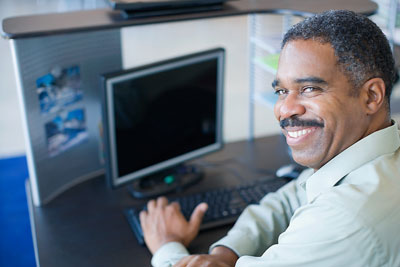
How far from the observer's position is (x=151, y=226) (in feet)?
4.80

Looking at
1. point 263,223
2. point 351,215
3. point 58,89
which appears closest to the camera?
point 351,215

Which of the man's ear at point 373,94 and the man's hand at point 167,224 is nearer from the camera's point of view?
the man's ear at point 373,94

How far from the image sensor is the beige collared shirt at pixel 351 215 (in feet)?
3.03

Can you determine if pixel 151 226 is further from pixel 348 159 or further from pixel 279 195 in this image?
pixel 348 159

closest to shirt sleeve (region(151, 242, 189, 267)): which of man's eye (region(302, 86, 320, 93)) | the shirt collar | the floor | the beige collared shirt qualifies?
the beige collared shirt

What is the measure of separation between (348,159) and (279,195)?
455 millimetres

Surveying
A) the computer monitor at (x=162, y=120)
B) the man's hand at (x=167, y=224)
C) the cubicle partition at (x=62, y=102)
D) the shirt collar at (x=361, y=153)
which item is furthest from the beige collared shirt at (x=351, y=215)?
the cubicle partition at (x=62, y=102)

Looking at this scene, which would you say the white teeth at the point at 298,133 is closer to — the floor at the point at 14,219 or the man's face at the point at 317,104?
the man's face at the point at 317,104

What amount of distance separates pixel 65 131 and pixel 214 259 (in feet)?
2.53

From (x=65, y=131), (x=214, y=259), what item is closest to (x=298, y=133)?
(x=214, y=259)

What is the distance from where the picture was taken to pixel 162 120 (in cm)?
171

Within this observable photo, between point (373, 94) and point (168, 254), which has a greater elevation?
point (373, 94)

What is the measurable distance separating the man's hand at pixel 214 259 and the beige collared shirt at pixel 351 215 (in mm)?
173

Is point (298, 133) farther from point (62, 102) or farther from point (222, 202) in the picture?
point (62, 102)
